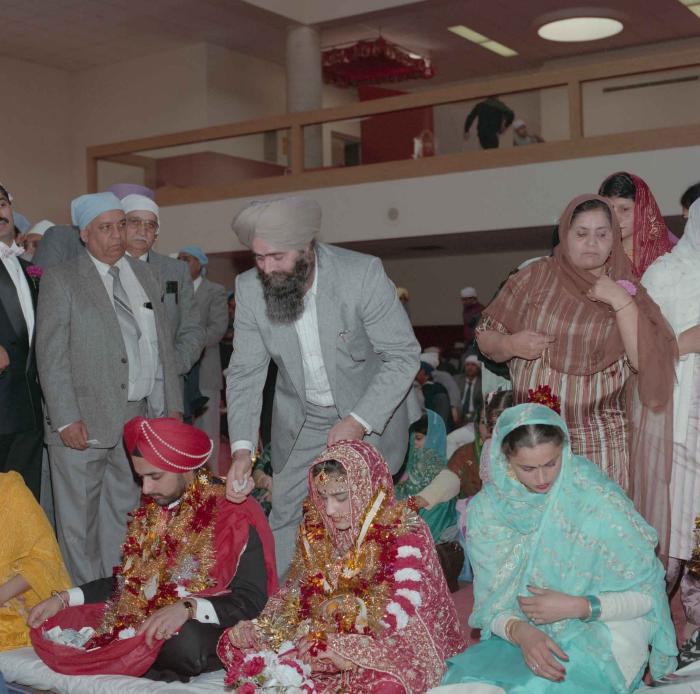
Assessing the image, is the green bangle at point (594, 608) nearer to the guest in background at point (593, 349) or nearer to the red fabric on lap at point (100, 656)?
the guest in background at point (593, 349)

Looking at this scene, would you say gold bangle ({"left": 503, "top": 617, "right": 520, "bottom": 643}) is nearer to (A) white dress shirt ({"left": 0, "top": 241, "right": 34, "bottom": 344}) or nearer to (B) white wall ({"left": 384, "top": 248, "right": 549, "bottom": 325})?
(A) white dress shirt ({"left": 0, "top": 241, "right": 34, "bottom": 344})

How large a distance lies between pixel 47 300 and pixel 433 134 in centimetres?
672

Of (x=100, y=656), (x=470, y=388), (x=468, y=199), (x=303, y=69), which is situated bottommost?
(x=100, y=656)

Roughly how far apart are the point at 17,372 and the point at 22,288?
0.37 m

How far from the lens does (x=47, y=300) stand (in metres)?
4.02

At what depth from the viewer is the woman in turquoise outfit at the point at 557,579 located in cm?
261

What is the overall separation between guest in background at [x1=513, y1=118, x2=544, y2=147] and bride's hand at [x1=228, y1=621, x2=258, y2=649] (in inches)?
288

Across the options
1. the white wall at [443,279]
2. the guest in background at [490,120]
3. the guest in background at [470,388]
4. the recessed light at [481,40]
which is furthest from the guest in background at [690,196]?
the recessed light at [481,40]

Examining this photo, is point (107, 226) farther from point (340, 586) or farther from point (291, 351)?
point (340, 586)

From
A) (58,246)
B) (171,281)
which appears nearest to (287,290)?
(171,281)

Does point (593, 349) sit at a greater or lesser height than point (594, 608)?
greater

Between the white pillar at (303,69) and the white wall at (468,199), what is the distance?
1518mm

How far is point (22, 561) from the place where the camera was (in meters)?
3.41

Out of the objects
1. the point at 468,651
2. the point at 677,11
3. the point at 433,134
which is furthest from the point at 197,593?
the point at 677,11
